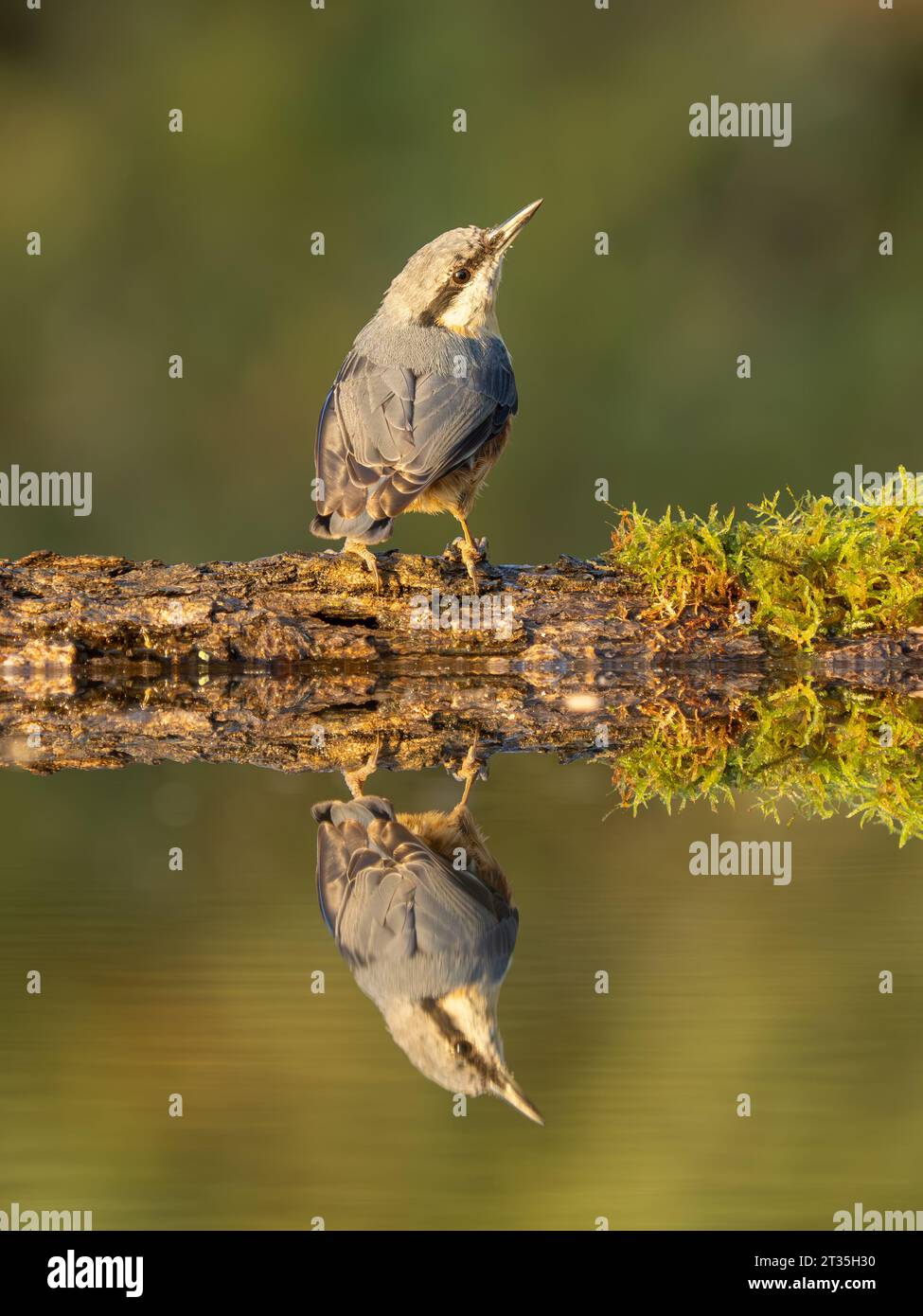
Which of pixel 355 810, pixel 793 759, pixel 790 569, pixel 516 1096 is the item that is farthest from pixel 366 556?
pixel 516 1096

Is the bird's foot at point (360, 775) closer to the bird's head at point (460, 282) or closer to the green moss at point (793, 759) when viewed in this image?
the green moss at point (793, 759)

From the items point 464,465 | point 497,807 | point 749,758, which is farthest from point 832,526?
point 497,807

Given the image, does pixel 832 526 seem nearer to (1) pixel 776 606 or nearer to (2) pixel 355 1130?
(1) pixel 776 606

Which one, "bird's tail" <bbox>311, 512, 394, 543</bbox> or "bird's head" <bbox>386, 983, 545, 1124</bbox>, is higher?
"bird's tail" <bbox>311, 512, 394, 543</bbox>

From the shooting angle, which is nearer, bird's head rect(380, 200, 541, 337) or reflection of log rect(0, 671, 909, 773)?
reflection of log rect(0, 671, 909, 773)

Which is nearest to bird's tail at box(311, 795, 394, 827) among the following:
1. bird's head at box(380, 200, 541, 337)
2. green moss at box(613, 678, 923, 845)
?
green moss at box(613, 678, 923, 845)

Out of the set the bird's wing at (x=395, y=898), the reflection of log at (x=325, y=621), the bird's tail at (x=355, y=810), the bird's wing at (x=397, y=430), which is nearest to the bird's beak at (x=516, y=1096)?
the bird's wing at (x=395, y=898)

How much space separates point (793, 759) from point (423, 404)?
2.04 metres

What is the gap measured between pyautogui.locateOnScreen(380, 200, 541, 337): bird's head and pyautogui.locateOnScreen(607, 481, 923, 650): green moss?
0.96m

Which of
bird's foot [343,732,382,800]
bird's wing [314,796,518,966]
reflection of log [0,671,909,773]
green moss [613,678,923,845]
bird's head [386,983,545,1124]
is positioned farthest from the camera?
reflection of log [0,671,909,773]

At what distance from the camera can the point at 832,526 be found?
6551 mm

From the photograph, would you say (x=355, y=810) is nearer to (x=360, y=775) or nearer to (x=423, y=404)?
(x=360, y=775)

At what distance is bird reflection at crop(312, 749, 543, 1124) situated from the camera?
248 cm

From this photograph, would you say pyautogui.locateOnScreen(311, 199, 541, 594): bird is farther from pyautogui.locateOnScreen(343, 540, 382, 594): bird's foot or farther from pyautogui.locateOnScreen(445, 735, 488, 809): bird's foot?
pyautogui.locateOnScreen(445, 735, 488, 809): bird's foot
